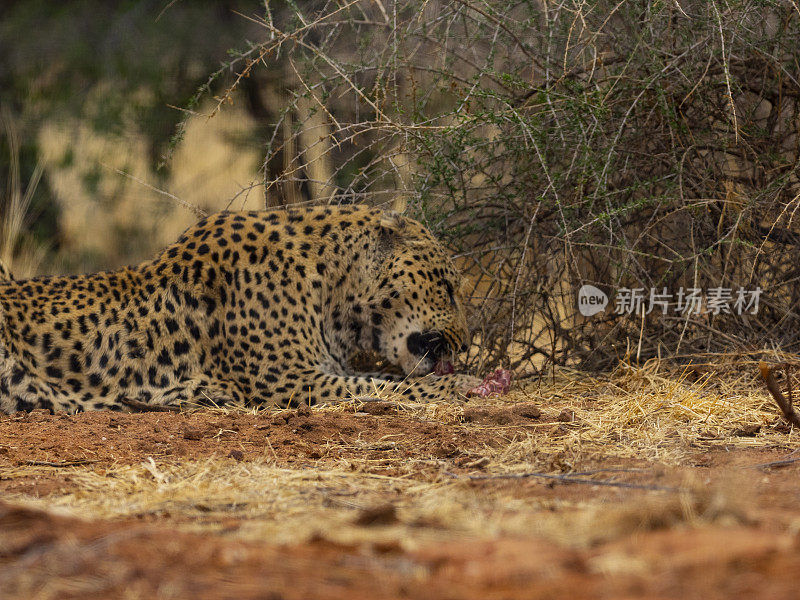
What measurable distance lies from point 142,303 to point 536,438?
2345 millimetres

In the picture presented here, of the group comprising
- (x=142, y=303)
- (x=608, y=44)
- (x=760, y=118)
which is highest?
(x=608, y=44)

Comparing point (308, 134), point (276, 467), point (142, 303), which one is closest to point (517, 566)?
point (276, 467)

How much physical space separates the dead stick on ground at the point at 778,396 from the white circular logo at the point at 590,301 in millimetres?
1766

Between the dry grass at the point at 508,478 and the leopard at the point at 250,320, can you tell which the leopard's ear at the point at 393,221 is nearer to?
the leopard at the point at 250,320

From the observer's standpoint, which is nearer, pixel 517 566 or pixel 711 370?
pixel 517 566

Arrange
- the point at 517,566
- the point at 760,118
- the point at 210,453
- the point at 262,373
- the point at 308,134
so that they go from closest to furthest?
the point at 517,566 < the point at 210,453 < the point at 262,373 < the point at 760,118 < the point at 308,134

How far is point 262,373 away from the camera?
16.1ft

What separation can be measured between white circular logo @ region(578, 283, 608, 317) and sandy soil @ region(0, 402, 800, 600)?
2.29 meters

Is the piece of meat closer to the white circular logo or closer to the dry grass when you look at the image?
the dry grass

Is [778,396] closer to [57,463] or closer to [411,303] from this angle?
[411,303]

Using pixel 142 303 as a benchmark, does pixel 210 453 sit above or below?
below

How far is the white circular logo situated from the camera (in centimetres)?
541

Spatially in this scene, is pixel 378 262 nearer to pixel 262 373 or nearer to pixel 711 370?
pixel 262 373

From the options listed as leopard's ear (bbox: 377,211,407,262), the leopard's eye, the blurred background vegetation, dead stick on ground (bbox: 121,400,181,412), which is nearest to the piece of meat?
the blurred background vegetation
